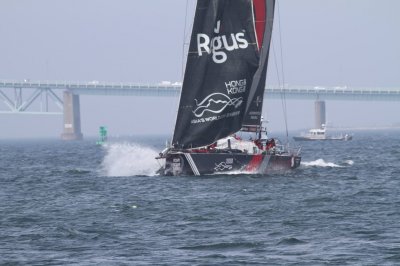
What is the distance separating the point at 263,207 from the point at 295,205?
125 cm

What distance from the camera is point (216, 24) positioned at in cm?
4644

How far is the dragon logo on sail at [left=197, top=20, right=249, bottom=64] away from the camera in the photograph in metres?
46.4

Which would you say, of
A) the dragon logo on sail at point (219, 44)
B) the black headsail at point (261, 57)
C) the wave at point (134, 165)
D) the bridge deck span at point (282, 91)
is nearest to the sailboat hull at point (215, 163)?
the black headsail at point (261, 57)

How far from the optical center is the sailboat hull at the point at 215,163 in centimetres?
4572

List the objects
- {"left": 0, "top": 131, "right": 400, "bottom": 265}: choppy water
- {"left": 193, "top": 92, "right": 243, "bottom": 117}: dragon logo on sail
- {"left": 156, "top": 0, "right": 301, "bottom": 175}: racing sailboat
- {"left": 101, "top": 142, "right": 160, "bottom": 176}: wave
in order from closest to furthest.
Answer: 1. {"left": 0, "top": 131, "right": 400, "bottom": 265}: choppy water
2. {"left": 156, "top": 0, "right": 301, "bottom": 175}: racing sailboat
3. {"left": 193, "top": 92, "right": 243, "bottom": 117}: dragon logo on sail
4. {"left": 101, "top": 142, "right": 160, "bottom": 176}: wave

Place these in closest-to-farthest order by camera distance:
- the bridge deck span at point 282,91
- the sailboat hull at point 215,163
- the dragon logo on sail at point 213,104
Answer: the sailboat hull at point 215,163 → the dragon logo on sail at point 213,104 → the bridge deck span at point 282,91

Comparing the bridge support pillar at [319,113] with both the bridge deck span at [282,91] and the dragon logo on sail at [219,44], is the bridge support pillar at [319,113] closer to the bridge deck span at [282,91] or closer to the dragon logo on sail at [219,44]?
the bridge deck span at [282,91]

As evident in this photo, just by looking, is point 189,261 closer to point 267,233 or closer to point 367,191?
point 267,233

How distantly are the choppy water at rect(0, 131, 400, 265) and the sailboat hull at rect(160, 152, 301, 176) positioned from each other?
0.80m

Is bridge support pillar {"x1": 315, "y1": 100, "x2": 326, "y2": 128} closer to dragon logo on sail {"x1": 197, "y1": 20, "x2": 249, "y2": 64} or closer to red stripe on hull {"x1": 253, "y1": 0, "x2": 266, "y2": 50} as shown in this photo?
red stripe on hull {"x1": 253, "y1": 0, "x2": 266, "y2": 50}

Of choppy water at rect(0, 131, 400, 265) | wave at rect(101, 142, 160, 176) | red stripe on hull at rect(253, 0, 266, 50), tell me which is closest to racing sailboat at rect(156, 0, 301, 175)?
choppy water at rect(0, 131, 400, 265)

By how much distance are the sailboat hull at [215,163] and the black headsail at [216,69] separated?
84 cm

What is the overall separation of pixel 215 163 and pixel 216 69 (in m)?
4.55

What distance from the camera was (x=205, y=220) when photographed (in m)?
30.1
